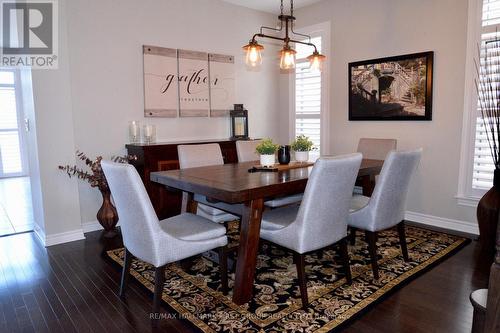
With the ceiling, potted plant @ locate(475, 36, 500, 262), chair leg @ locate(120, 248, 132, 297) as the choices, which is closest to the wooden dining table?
chair leg @ locate(120, 248, 132, 297)

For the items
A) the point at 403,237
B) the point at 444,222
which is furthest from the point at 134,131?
the point at 444,222

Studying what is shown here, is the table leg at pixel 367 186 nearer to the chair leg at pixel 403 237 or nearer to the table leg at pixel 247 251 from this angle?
the chair leg at pixel 403 237

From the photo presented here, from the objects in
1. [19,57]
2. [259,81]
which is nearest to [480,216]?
[259,81]

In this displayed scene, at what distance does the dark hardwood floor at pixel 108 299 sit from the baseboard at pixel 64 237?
0.25 metres

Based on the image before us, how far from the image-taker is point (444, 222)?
393 centimetres

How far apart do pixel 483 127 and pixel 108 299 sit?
3.75 meters

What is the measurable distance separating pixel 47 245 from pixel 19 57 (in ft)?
6.49

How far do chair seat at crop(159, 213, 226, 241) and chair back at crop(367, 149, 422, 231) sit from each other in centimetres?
114

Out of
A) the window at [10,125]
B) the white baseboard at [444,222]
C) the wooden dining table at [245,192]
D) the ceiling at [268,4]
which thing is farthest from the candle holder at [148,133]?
the window at [10,125]

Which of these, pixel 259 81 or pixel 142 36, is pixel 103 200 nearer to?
pixel 142 36

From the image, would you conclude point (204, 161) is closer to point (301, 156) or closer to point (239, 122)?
point (301, 156)

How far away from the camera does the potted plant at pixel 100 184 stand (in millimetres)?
3668

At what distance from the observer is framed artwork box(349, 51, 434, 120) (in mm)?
3926

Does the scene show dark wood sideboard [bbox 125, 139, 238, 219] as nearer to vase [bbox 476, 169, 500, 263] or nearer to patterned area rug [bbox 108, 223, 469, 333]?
patterned area rug [bbox 108, 223, 469, 333]
